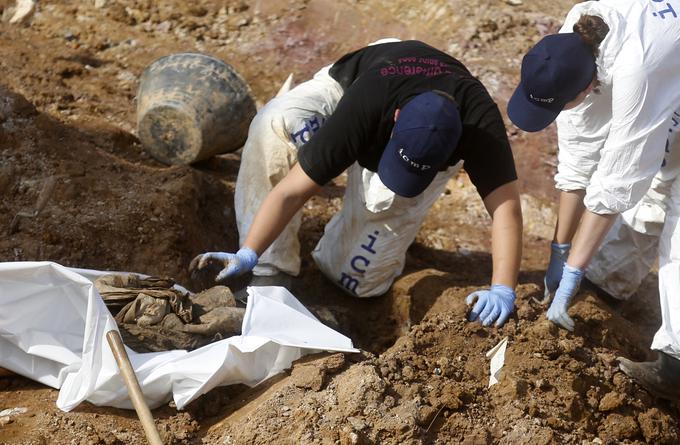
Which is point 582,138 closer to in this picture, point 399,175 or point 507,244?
point 507,244

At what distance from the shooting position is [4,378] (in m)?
2.89

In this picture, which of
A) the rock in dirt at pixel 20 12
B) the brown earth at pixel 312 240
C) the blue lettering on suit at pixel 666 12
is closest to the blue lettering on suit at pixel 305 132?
the brown earth at pixel 312 240

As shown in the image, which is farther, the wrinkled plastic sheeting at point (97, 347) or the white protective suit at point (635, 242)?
the white protective suit at point (635, 242)

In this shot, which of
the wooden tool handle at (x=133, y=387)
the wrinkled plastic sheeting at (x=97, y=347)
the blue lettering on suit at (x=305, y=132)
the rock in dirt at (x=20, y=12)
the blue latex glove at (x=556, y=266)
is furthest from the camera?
the rock in dirt at (x=20, y=12)

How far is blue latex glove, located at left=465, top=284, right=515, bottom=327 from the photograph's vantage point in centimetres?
329

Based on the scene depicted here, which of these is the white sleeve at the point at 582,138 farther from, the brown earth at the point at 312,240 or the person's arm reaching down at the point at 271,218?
the person's arm reaching down at the point at 271,218

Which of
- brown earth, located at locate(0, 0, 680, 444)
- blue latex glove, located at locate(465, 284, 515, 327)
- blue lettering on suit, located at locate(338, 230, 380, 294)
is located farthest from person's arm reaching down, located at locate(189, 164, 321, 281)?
blue latex glove, located at locate(465, 284, 515, 327)

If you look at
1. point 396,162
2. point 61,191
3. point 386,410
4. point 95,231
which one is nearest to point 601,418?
point 386,410

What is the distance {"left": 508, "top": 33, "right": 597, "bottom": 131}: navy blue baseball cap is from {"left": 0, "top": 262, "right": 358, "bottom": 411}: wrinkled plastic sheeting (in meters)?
1.19

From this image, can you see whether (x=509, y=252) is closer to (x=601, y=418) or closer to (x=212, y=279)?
(x=601, y=418)

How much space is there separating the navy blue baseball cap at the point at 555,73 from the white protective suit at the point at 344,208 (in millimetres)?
618

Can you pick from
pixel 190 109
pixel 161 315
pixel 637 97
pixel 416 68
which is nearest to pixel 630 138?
pixel 637 97

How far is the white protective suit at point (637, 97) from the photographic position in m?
3.02

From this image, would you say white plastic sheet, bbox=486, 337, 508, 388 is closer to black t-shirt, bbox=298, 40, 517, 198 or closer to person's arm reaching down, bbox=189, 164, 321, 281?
black t-shirt, bbox=298, 40, 517, 198
